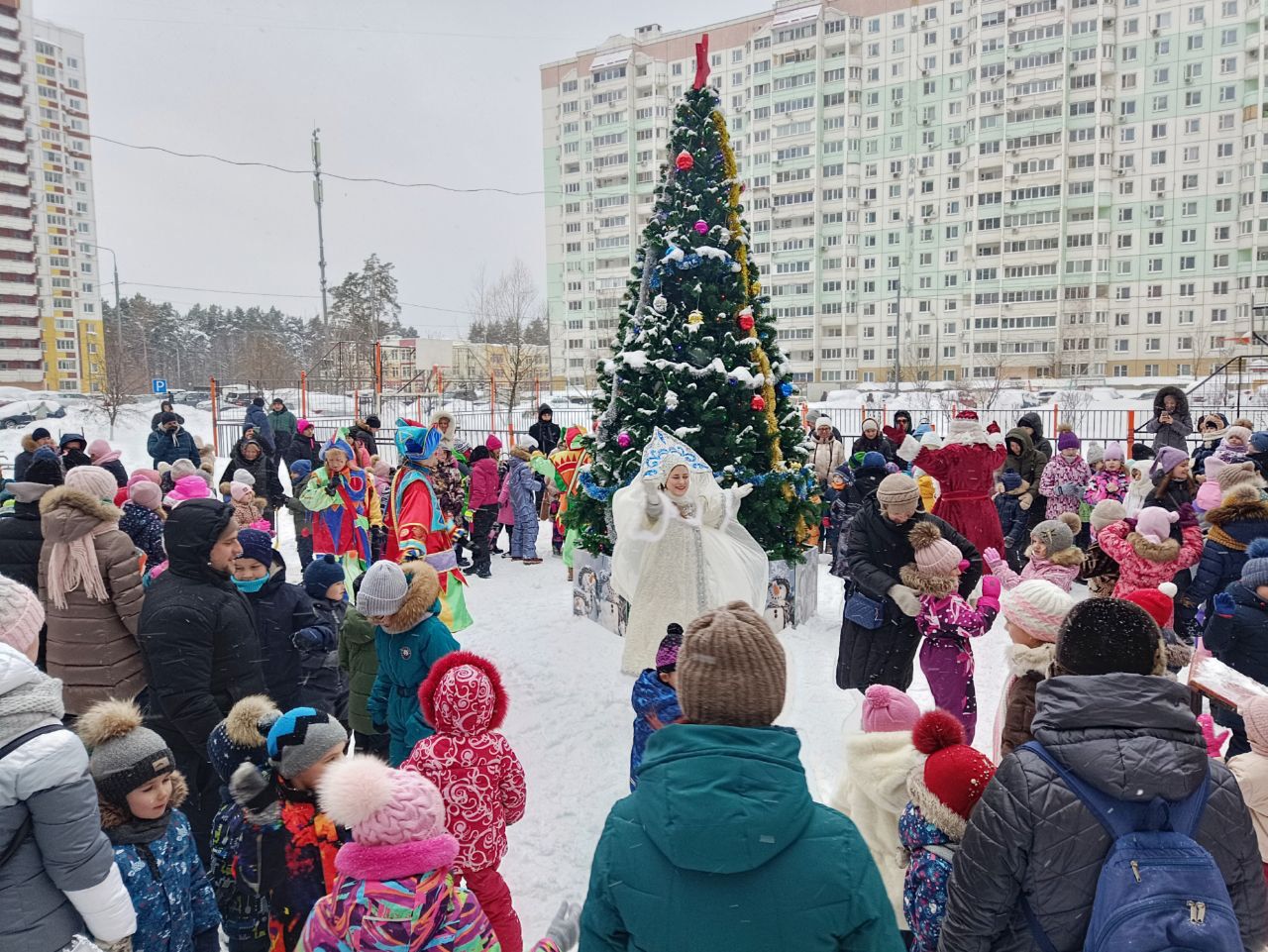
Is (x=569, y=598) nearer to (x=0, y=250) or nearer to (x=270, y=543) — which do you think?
(x=270, y=543)

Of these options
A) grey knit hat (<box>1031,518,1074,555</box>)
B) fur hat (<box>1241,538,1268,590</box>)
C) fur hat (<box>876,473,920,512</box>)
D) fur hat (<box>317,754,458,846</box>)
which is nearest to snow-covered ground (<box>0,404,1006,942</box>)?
fur hat (<box>317,754,458,846</box>)

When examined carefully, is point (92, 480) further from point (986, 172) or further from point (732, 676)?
point (986, 172)

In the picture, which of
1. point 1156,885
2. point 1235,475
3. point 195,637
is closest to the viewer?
point 1156,885

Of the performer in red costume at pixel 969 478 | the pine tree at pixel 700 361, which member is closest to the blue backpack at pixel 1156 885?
the pine tree at pixel 700 361

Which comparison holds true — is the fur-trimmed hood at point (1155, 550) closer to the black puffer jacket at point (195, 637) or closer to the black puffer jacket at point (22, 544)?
the black puffer jacket at point (195, 637)

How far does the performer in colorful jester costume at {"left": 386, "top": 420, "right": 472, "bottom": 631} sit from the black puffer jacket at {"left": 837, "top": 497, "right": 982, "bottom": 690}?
3.23 m

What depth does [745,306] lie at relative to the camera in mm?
8055

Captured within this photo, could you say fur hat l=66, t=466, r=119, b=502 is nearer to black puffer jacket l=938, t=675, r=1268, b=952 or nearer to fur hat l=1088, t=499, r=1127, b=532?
black puffer jacket l=938, t=675, r=1268, b=952

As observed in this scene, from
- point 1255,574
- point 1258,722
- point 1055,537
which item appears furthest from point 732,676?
point 1055,537

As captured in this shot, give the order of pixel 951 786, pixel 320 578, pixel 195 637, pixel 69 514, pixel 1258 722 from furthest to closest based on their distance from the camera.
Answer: pixel 320 578 → pixel 69 514 → pixel 195 637 → pixel 1258 722 → pixel 951 786

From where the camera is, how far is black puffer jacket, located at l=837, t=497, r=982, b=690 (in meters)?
4.84

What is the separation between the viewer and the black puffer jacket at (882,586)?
4844 millimetres

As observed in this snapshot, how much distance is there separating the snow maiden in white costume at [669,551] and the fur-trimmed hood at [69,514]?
Answer: 321cm

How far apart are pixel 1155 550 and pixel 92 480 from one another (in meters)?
7.43
